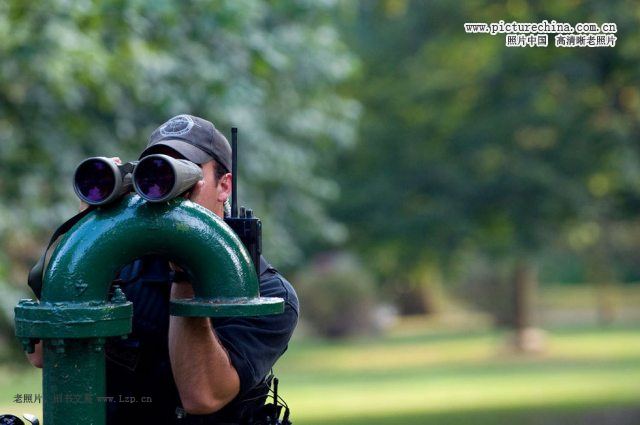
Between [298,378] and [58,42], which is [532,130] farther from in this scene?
[58,42]

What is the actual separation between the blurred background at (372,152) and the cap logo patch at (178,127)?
5070 mm

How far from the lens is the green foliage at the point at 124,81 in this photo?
8.12 m

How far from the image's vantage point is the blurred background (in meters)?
9.32

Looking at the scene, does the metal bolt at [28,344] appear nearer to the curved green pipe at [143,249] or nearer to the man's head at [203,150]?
Answer: the curved green pipe at [143,249]

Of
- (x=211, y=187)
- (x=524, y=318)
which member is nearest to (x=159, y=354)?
(x=211, y=187)

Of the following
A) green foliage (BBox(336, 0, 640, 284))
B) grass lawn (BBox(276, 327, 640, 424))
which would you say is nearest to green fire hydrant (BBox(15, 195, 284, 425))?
green foliage (BBox(336, 0, 640, 284))

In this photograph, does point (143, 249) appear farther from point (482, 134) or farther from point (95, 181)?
point (482, 134)

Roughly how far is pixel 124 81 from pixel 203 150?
609 centimetres

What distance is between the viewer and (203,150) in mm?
2924

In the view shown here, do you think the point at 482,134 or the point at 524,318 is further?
the point at 524,318

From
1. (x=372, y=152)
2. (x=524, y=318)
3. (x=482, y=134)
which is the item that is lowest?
(x=524, y=318)

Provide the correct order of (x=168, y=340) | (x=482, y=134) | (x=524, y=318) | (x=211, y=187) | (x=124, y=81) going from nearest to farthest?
(x=168, y=340), (x=211, y=187), (x=124, y=81), (x=482, y=134), (x=524, y=318)

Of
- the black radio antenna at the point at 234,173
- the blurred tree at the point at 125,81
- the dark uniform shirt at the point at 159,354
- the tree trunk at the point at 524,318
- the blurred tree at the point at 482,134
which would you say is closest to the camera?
the black radio antenna at the point at 234,173

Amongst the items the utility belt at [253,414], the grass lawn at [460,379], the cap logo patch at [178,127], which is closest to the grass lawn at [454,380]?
the grass lawn at [460,379]
